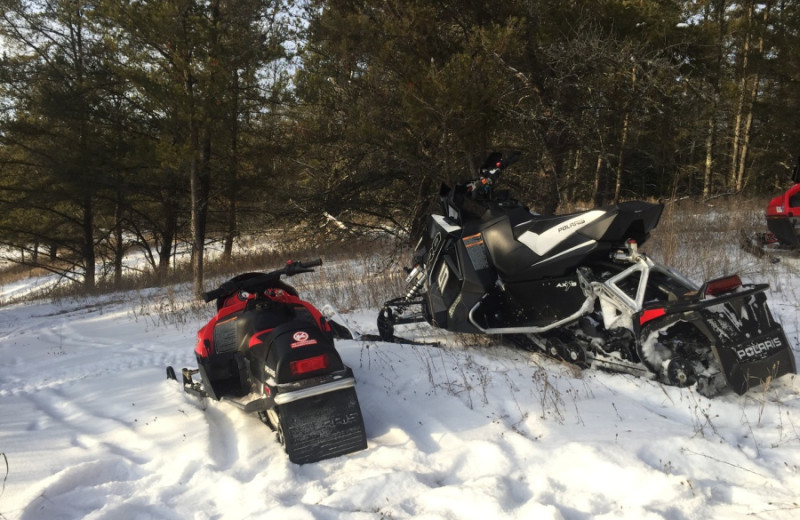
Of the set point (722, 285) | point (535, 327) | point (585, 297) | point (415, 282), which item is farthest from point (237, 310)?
point (722, 285)

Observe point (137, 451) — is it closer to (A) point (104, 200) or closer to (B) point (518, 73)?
(B) point (518, 73)

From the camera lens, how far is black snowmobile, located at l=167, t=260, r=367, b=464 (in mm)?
2723

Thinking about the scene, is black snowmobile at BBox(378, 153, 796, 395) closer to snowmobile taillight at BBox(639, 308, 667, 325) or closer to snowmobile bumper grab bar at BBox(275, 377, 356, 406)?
snowmobile taillight at BBox(639, 308, 667, 325)

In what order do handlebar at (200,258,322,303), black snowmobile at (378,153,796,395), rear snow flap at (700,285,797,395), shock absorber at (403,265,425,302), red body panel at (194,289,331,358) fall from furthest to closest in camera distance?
shock absorber at (403,265,425,302) < red body panel at (194,289,331,358) < handlebar at (200,258,322,303) < black snowmobile at (378,153,796,395) < rear snow flap at (700,285,797,395)

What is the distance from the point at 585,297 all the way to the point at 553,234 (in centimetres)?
50

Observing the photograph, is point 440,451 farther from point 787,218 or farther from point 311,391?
point 787,218

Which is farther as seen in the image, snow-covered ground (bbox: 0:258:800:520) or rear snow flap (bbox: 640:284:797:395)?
rear snow flap (bbox: 640:284:797:395)

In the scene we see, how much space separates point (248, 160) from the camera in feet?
47.6

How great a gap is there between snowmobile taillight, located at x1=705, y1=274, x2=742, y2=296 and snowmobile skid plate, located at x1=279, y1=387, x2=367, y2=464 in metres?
2.20

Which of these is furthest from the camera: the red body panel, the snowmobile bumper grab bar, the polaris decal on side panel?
the polaris decal on side panel

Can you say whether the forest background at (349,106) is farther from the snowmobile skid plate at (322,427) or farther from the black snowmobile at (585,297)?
the snowmobile skid plate at (322,427)

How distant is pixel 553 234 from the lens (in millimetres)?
3695

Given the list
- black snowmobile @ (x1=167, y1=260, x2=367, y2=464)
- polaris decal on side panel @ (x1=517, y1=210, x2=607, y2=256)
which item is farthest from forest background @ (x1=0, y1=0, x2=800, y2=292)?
black snowmobile @ (x1=167, y1=260, x2=367, y2=464)

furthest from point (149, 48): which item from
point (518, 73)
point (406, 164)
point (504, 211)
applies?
point (504, 211)
